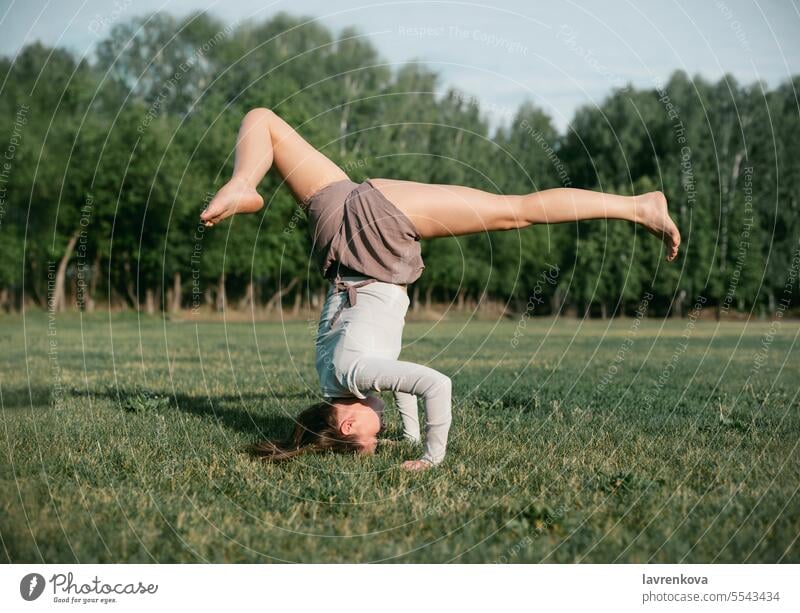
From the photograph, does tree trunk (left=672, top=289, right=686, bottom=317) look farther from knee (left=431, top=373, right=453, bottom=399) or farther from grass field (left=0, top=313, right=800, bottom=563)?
knee (left=431, top=373, right=453, bottom=399)

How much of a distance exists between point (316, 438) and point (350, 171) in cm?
2962

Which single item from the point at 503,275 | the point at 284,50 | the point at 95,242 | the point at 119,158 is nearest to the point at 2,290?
the point at 95,242

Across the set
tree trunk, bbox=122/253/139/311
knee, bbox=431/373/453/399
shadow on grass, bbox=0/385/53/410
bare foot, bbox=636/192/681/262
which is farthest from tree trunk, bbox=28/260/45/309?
bare foot, bbox=636/192/681/262

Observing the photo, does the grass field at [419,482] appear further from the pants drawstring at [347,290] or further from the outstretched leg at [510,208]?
the outstretched leg at [510,208]

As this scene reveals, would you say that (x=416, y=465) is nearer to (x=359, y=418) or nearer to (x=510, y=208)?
(x=359, y=418)

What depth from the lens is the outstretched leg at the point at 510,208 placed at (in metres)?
6.31

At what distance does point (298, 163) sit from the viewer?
6.74 m

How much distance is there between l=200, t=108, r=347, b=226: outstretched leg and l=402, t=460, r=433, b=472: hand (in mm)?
2051

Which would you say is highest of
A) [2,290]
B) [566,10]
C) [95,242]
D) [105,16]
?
[566,10]

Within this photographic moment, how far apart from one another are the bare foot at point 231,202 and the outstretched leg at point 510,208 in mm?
1082

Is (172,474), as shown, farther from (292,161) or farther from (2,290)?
(2,290)

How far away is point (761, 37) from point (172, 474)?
557 cm

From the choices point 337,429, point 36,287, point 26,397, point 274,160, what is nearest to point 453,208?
point 274,160
